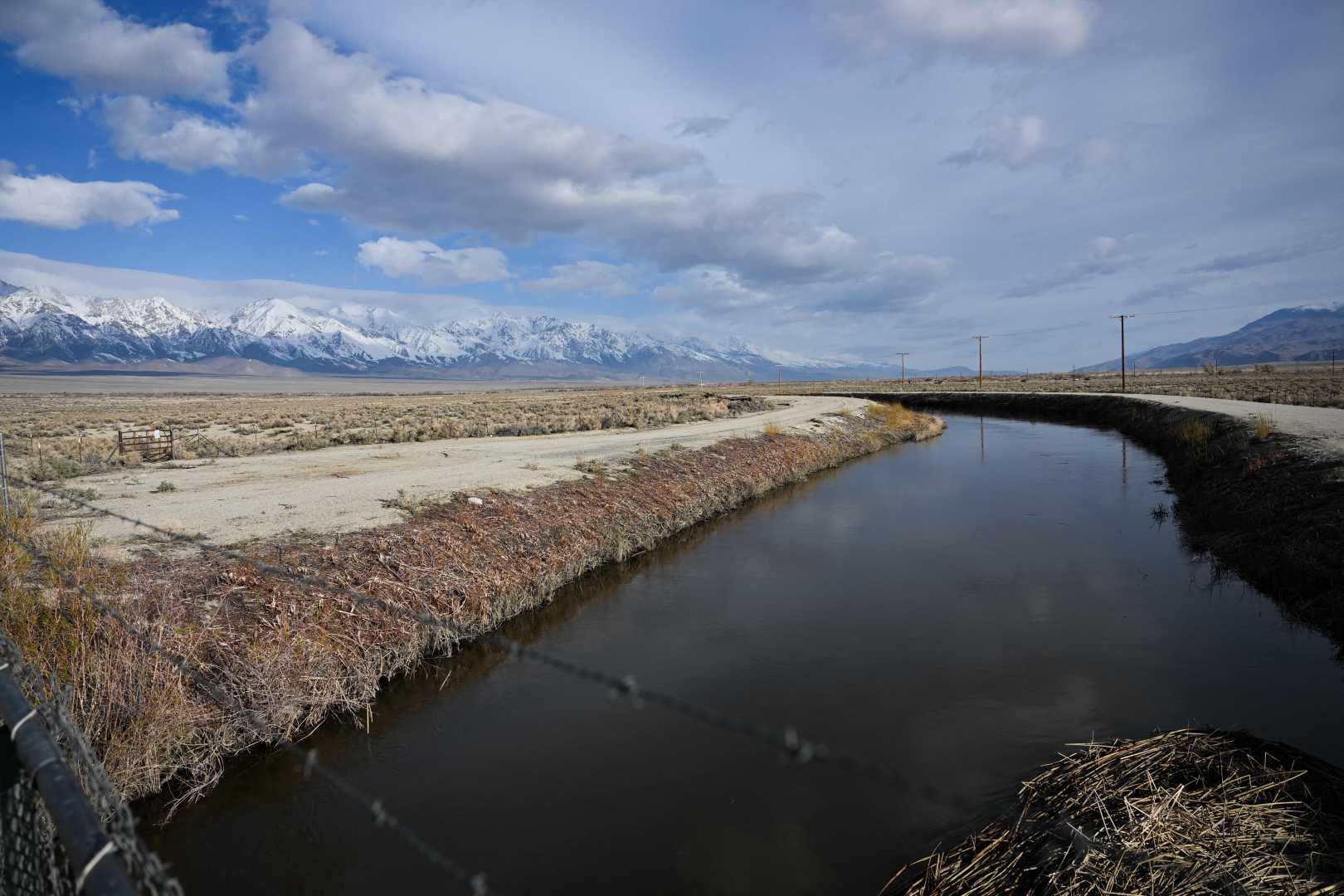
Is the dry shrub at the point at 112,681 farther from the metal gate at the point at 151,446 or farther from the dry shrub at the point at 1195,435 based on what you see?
the dry shrub at the point at 1195,435

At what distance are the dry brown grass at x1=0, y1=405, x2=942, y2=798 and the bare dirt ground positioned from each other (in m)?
1.38

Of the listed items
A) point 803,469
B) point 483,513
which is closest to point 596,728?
point 483,513

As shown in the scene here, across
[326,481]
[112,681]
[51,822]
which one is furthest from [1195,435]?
[51,822]

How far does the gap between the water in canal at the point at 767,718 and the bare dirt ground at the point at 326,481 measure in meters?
4.51

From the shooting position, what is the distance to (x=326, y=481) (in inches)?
707

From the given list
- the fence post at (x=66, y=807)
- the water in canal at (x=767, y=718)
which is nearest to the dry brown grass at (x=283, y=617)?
the water in canal at (x=767, y=718)

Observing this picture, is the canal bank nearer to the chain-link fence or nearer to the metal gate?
the chain-link fence

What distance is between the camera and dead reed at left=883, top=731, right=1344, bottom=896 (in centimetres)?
469

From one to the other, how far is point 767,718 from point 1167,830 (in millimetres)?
4193

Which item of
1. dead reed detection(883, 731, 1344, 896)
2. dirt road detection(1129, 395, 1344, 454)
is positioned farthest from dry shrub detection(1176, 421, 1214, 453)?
dead reed detection(883, 731, 1344, 896)

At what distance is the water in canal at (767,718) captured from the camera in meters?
6.23

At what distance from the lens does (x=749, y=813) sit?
22.2 feet

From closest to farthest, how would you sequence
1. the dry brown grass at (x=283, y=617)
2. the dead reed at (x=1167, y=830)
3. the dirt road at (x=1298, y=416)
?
the dead reed at (x=1167, y=830), the dry brown grass at (x=283, y=617), the dirt road at (x=1298, y=416)

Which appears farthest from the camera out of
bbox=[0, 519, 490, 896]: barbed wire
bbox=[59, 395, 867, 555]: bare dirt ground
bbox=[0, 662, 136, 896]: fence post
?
bbox=[59, 395, 867, 555]: bare dirt ground
